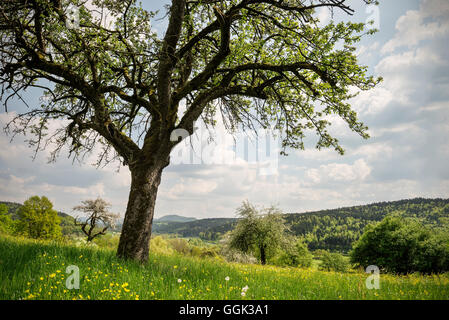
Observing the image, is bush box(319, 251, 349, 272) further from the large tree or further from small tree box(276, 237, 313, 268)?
the large tree

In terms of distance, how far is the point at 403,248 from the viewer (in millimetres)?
44688

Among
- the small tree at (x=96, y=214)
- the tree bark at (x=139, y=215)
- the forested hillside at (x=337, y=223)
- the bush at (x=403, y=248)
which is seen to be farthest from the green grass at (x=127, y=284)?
the forested hillside at (x=337, y=223)

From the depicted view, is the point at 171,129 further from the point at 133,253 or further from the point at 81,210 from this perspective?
the point at 81,210

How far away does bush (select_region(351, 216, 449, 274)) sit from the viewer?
40.7 m

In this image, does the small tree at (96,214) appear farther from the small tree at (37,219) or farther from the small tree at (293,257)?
the small tree at (293,257)

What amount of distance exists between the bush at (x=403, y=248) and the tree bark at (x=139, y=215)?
44365mm

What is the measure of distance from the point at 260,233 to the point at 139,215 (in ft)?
104

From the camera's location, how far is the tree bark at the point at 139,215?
667cm

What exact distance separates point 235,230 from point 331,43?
111 feet

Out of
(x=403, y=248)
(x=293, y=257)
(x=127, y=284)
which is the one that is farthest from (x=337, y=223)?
(x=127, y=284)

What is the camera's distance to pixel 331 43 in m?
6.66

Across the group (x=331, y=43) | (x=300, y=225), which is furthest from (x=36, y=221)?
(x=300, y=225)

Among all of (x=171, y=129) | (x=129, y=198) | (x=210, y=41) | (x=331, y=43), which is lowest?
(x=129, y=198)

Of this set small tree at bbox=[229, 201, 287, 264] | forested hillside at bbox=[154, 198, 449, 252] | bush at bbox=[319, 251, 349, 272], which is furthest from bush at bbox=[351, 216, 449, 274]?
forested hillside at bbox=[154, 198, 449, 252]
